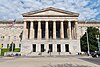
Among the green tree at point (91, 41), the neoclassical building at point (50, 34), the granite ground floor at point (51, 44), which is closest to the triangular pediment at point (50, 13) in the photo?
the neoclassical building at point (50, 34)

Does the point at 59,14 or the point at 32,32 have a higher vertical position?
the point at 59,14

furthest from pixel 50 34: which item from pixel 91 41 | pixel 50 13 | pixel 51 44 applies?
pixel 91 41

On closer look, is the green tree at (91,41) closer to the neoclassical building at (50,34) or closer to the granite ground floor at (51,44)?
the neoclassical building at (50,34)

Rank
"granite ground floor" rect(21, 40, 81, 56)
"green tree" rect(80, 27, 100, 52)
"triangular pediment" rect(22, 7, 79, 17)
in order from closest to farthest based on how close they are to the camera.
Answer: "granite ground floor" rect(21, 40, 81, 56)
"green tree" rect(80, 27, 100, 52)
"triangular pediment" rect(22, 7, 79, 17)

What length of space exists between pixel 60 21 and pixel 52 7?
24.4ft

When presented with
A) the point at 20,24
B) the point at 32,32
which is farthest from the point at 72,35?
the point at 20,24

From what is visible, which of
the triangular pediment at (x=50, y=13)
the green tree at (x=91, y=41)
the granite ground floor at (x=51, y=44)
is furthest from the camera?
the triangular pediment at (x=50, y=13)

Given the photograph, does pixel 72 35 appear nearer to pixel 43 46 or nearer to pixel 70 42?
pixel 70 42

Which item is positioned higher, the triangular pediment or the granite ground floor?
the triangular pediment

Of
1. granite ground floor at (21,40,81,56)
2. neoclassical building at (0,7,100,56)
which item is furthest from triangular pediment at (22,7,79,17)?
granite ground floor at (21,40,81,56)

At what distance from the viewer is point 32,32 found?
64.6 meters

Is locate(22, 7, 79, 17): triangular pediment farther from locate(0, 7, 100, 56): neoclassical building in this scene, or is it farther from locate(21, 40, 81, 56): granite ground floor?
locate(21, 40, 81, 56): granite ground floor

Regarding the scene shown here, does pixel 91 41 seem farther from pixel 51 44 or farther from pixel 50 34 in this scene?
pixel 50 34

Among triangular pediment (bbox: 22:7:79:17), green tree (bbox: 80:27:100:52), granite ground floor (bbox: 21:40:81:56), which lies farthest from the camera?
triangular pediment (bbox: 22:7:79:17)
